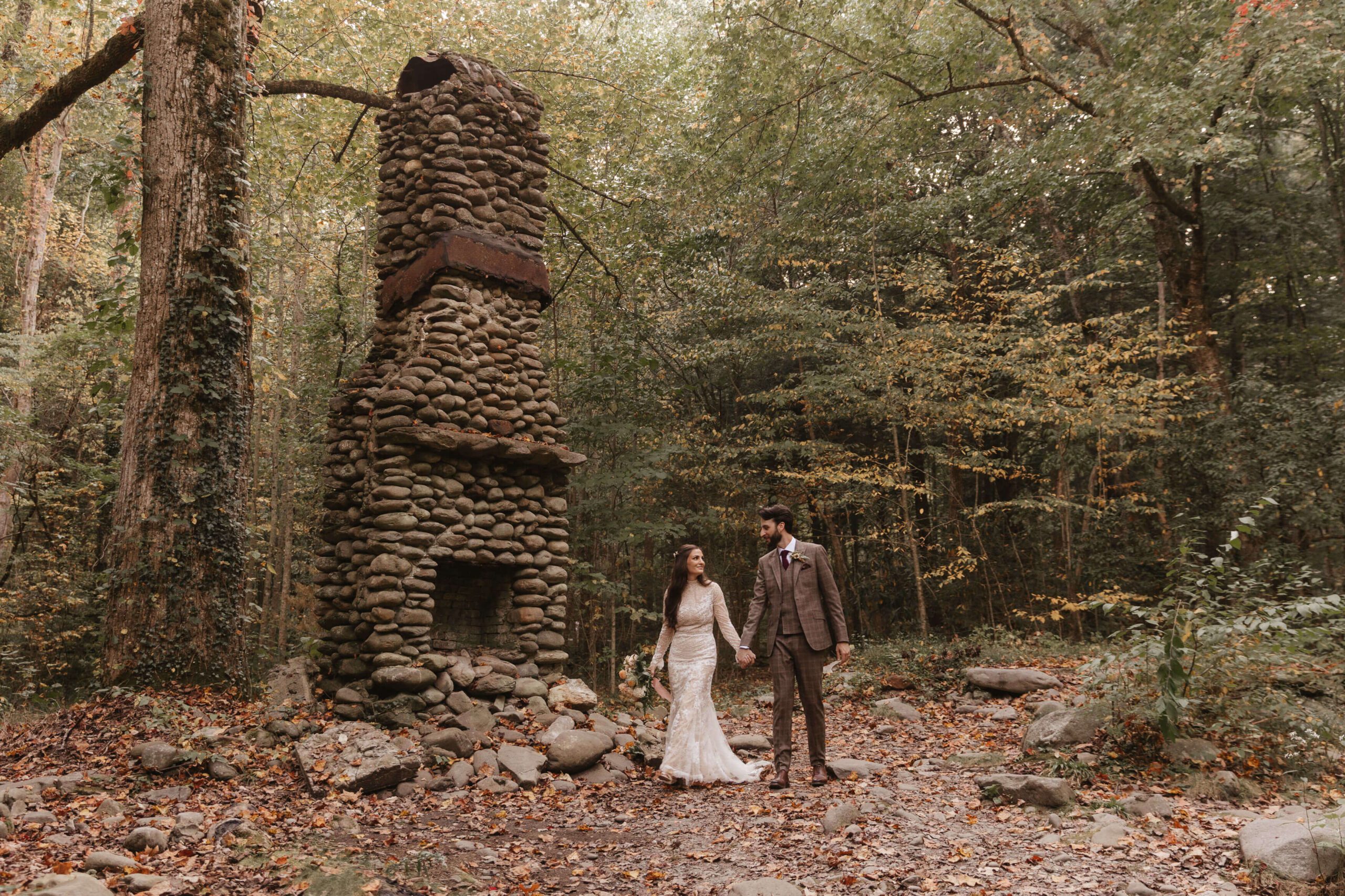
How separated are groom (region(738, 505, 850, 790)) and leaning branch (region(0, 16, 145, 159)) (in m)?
6.91

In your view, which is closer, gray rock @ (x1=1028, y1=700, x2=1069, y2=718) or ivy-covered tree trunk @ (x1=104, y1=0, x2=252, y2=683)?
ivy-covered tree trunk @ (x1=104, y1=0, x2=252, y2=683)

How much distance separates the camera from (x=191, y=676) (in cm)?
569

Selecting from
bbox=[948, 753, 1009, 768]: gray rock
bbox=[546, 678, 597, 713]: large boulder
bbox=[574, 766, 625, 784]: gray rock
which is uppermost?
bbox=[546, 678, 597, 713]: large boulder

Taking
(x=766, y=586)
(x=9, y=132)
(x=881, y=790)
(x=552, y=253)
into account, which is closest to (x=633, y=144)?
(x=552, y=253)

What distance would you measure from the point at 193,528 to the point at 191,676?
3.52ft

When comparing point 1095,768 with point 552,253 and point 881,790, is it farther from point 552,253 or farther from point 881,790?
point 552,253

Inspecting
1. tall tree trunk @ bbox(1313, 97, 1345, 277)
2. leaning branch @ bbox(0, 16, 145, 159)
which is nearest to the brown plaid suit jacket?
leaning branch @ bbox(0, 16, 145, 159)

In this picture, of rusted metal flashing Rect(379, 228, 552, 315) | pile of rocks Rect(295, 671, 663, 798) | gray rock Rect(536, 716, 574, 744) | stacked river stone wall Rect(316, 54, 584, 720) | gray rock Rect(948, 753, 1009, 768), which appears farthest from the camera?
rusted metal flashing Rect(379, 228, 552, 315)

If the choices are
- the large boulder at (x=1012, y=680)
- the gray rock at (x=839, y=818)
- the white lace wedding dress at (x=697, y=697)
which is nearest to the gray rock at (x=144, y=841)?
the white lace wedding dress at (x=697, y=697)

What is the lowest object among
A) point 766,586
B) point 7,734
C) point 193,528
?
point 7,734

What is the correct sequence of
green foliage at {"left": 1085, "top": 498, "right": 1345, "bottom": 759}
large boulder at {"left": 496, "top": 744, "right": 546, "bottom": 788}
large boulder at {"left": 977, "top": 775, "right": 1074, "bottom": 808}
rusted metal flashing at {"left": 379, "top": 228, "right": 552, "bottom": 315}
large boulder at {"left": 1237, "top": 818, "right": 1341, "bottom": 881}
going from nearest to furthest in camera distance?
large boulder at {"left": 1237, "top": 818, "right": 1341, "bottom": 881}
large boulder at {"left": 977, "top": 775, "right": 1074, "bottom": 808}
green foliage at {"left": 1085, "top": 498, "right": 1345, "bottom": 759}
large boulder at {"left": 496, "top": 744, "right": 546, "bottom": 788}
rusted metal flashing at {"left": 379, "top": 228, "right": 552, "bottom": 315}

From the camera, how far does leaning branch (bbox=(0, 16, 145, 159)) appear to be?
671cm

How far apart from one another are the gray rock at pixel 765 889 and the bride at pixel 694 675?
2129 millimetres

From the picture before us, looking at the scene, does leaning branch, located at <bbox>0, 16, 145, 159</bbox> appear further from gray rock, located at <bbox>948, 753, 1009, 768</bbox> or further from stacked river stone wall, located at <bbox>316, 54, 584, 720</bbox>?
gray rock, located at <bbox>948, 753, 1009, 768</bbox>
